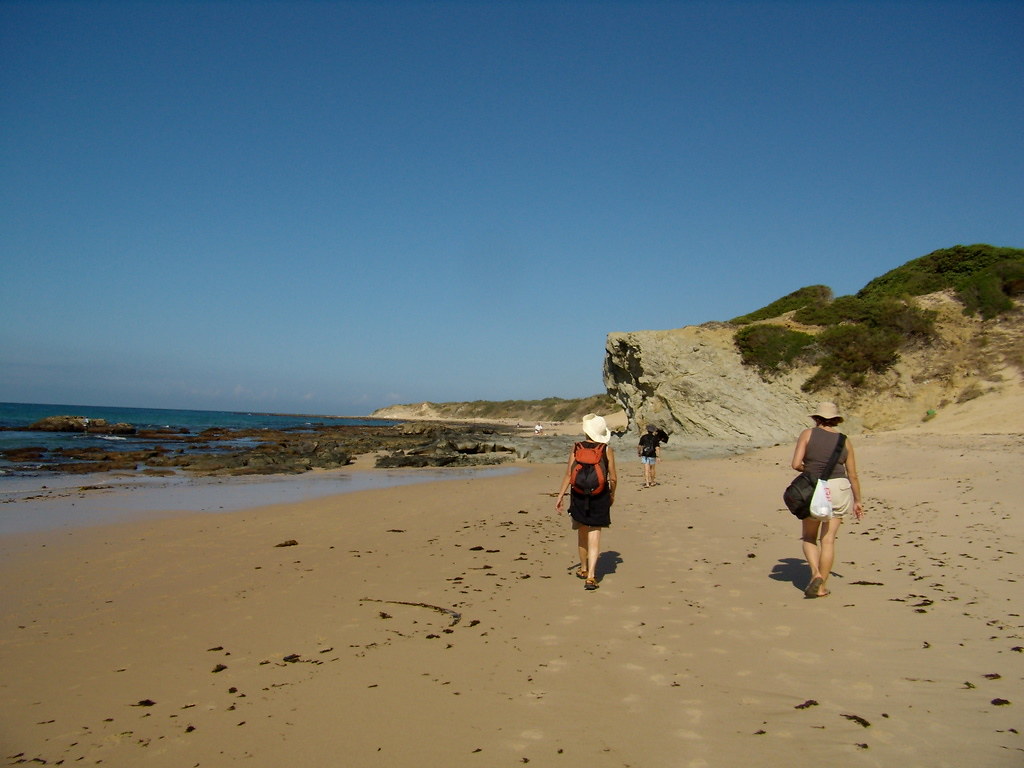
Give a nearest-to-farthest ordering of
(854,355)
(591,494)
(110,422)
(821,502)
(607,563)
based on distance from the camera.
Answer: (821,502), (591,494), (607,563), (854,355), (110,422)

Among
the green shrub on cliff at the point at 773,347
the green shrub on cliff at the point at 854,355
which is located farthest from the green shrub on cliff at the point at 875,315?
the green shrub on cliff at the point at 773,347

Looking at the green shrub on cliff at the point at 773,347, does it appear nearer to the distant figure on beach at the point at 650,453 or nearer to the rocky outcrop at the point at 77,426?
the distant figure on beach at the point at 650,453

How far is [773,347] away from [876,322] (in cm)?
471

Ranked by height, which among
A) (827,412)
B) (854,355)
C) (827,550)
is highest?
(854,355)

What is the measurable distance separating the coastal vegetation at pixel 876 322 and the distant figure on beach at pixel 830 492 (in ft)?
76.9

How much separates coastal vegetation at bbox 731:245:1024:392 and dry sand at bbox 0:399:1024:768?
19603 millimetres

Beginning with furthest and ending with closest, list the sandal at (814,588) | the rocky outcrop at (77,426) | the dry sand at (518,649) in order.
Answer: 1. the rocky outcrop at (77,426)
2. the sandal at (814,588)
3. the dry sand at (518,649)

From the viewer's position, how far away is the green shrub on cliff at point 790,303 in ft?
113

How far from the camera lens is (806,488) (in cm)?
582

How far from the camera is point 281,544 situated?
8.45 metres

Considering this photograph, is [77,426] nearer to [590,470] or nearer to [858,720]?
[590,470]

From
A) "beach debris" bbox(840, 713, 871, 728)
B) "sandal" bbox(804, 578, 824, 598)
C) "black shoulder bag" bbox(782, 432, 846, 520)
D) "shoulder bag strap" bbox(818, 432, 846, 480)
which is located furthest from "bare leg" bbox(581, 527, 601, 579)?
"beach debris" bbox(840, 713, 871, 728)

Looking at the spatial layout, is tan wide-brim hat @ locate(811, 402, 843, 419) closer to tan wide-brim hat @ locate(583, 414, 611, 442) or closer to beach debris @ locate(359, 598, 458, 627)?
tan wide-brim hat @ locate(583, 414, 611, 442)

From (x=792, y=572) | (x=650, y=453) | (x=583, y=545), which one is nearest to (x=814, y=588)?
(x=792, y=572)
